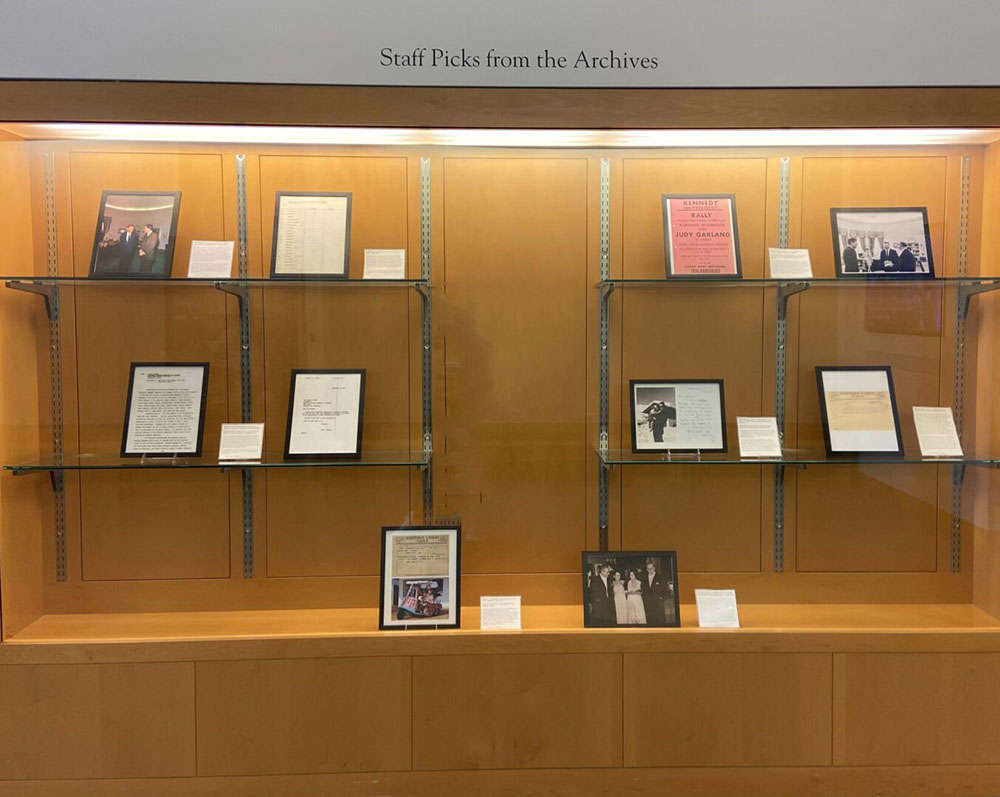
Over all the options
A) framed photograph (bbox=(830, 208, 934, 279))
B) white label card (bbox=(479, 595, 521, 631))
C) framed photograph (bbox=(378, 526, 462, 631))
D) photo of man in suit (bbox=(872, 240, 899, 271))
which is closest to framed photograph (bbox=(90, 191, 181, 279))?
framed photograph (bbox=(378, 526, 462, 631))

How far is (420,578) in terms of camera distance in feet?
7.27

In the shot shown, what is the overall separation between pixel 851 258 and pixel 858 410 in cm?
49

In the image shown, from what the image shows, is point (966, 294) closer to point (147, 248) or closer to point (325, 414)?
point (325, 414)

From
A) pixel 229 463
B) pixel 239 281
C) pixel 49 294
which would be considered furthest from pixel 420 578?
pixel 49 294

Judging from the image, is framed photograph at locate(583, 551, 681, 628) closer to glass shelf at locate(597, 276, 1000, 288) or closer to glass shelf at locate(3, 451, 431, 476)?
glass shelf at locate(3, 451, 431, 476)

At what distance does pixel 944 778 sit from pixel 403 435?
1900 mm

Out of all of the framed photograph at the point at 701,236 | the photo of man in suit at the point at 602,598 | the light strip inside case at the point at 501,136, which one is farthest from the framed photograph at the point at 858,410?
the photo of man in suit at the point at 602,598

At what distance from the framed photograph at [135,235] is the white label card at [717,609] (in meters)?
1.97

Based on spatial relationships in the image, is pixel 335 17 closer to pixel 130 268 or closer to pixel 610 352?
pixel 130 268

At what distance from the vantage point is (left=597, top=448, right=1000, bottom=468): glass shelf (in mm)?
2250

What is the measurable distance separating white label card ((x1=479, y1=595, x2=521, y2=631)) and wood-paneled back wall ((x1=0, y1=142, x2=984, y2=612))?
169 millimetres

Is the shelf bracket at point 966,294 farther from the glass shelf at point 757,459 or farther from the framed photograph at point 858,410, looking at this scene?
the glass shelf at point 757,459

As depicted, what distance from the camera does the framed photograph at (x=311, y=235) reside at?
2244mm

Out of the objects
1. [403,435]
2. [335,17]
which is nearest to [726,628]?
A: [403,435]
